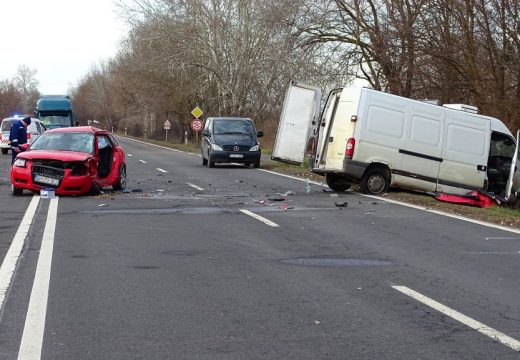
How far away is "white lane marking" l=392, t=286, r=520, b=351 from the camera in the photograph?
5793 millimetres

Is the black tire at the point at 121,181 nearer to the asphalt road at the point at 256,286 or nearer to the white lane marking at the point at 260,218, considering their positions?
the asphalt road at the point at 256,286

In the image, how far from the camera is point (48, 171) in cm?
1628

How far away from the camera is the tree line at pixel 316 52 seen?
25.5 metres

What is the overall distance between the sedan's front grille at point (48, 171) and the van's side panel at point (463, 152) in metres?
8.61

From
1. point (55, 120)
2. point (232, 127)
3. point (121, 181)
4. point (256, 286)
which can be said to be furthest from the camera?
point (55, 120)

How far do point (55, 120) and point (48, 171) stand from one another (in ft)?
91.0

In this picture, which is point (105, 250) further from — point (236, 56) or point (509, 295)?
point (236, 56)

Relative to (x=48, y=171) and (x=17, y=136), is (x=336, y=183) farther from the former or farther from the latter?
(x=17, y=136)

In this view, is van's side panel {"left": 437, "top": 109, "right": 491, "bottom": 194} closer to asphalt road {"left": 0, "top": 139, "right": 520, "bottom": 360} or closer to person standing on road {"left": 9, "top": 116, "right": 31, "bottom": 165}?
asphalt road {"left": 0, "top": 139, "right": 520, "bottom": 360}

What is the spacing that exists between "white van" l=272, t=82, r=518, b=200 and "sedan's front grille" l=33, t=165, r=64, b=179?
5.94 metres

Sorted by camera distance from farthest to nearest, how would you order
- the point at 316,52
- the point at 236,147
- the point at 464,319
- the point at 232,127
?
the point at 316,52 → the point at 232,127 → the point at 236,147 → the point at 464,319

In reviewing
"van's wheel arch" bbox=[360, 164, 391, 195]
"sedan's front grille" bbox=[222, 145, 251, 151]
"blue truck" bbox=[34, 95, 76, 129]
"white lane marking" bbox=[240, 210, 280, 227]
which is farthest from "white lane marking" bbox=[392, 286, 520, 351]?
"blue truck" bbox=[34, 95, 76, 129]

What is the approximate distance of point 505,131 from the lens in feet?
60.3

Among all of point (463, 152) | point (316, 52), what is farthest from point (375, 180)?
point (316, 52)
